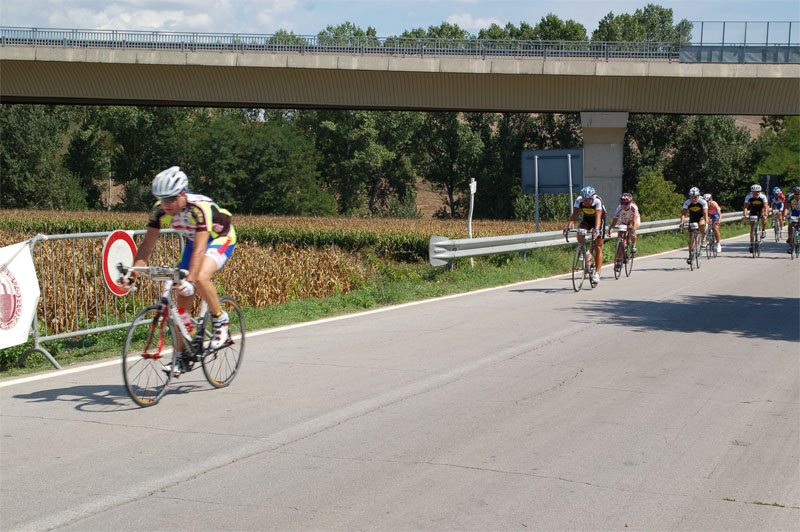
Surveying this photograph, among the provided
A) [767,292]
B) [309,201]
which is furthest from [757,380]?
[309,201]

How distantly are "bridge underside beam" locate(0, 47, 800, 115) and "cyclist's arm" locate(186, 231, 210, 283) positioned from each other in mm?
33809

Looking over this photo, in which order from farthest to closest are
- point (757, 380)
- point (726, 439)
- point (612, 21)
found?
1. point (612, 21)
2. point (757, 380)
3. point (726, 439)

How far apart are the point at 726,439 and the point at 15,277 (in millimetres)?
6457

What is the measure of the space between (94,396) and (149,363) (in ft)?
2.08

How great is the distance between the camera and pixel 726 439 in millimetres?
5988

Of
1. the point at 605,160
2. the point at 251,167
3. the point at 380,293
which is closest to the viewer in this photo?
the point at 380,293

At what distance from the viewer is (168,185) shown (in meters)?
6.48

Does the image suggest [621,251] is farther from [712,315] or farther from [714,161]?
[714,161]

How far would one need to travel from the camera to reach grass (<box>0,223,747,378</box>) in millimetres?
8914

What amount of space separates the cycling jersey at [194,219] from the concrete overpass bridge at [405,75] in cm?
3314

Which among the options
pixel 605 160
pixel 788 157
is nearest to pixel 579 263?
pixel 605 160

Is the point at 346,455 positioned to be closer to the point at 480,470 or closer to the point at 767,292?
the point at 480,470

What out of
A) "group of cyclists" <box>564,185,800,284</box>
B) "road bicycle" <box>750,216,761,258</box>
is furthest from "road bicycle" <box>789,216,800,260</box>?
"road bicycle" <box>750,216,761,258</box>

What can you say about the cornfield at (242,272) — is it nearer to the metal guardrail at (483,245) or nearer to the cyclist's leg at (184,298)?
the metal guardrail at (483,245)
